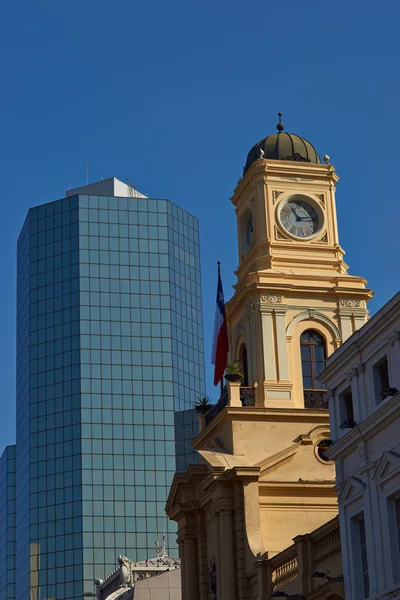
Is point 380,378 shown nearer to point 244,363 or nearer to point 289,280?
point 289,280

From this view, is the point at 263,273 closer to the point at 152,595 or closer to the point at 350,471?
the point at 350,471

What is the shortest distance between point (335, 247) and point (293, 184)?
3263 mm

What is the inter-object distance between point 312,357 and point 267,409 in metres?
3.63

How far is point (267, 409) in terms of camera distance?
1949 inches

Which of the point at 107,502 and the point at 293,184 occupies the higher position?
the point at 107,502

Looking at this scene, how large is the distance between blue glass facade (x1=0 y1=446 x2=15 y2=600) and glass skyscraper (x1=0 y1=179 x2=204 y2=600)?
12514 millimetres

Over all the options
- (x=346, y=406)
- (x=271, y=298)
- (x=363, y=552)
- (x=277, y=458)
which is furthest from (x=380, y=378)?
(x=271, y=298)

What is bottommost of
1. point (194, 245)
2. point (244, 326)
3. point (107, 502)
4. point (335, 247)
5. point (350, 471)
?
point (350, 471)

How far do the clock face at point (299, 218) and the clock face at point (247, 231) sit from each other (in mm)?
1918

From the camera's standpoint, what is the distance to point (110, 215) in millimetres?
145875

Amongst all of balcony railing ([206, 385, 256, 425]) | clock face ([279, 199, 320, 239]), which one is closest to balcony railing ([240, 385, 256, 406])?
balcony railing ([206, 385, 256, 425])

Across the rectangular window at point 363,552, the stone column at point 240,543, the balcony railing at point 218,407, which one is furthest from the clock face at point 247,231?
the rectangular window at point 363,552

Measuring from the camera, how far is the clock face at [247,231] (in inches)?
Result: 2197

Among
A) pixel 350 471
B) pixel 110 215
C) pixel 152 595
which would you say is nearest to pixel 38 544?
pixel 110 215
